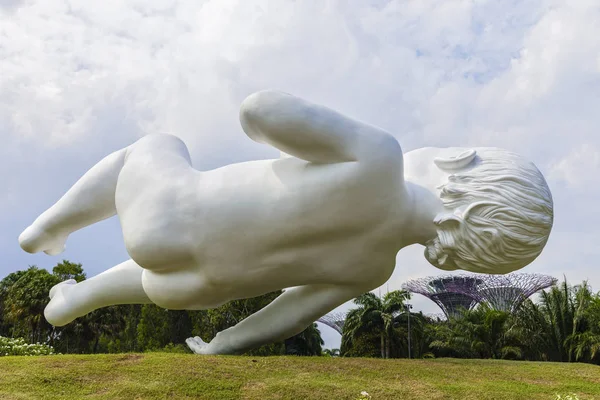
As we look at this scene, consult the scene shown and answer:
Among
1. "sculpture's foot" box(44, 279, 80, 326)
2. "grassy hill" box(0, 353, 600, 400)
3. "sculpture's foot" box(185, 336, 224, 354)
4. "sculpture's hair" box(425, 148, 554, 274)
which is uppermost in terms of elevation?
"sculpture's hair" box(425, 148, 554, 274)

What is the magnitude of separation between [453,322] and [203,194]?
71.7 ft

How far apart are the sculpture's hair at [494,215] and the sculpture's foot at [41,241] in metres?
3.44

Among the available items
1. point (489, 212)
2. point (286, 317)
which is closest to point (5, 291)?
point (286, 317)

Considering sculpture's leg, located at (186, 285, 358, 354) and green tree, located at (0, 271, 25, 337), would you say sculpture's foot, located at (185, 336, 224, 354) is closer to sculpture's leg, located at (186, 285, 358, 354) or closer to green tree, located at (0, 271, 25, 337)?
sculpture's leg, located at (186, 285, 358, 354)

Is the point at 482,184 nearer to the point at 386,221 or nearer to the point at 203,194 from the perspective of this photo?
the point at 386,221

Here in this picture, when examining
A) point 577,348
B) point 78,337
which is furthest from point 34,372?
point 78,337

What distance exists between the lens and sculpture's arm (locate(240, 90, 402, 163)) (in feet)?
13.4

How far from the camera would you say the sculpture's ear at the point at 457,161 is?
430cm

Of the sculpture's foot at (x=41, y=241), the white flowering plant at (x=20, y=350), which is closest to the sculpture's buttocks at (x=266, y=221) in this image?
the sculpture's foot at (x=41, y=241)

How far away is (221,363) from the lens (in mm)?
4625

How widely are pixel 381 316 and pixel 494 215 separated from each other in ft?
71.1

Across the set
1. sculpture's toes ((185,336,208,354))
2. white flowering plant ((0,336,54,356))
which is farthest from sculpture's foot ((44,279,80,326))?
white flowering plant ((0,336,54,356))

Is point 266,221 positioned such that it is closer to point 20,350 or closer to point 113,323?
point 20,350

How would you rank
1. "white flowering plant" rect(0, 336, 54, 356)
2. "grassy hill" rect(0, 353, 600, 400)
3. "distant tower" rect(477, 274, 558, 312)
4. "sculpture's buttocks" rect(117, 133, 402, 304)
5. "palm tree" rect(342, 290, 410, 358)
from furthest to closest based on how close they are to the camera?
"distant tower" rect(477, 274, 558, 312), "palm tree" rect(342, 290, 410, 358), "white flowering plant" rect(0, 336, 54, 356), "sculpture's buttocks" rect(117, 133, 402, 304), "grassy hill" rect(0, 353, 600, 400)
